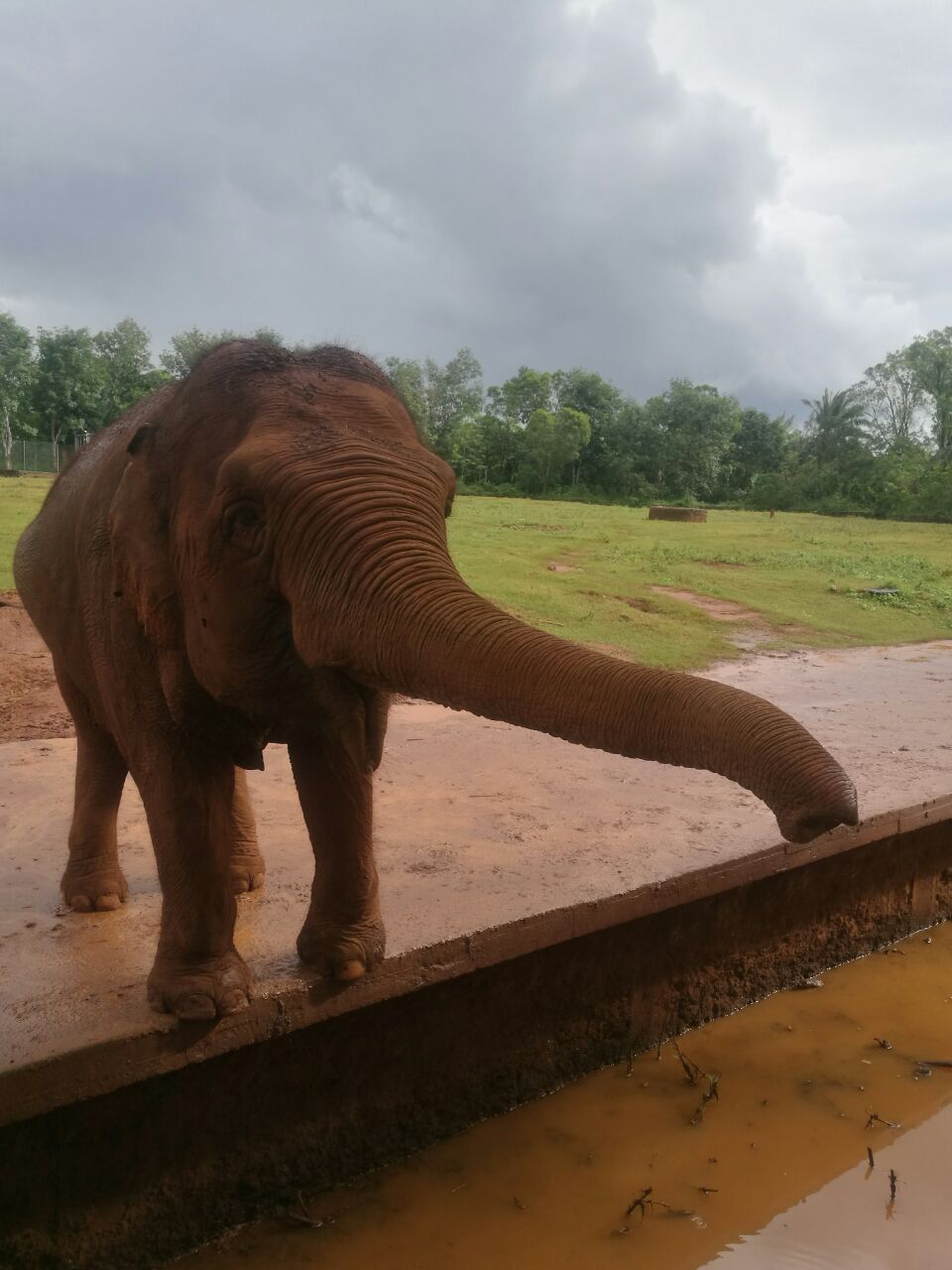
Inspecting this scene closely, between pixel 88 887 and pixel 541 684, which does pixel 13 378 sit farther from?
pixel 541 684

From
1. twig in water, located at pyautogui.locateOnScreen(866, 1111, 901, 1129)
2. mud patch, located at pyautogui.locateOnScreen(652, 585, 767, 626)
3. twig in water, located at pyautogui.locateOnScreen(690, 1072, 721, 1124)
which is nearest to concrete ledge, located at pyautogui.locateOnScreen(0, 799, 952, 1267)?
twig in water, located at pyautogui.locateOnScreen(690, 1072, 721, 1124)

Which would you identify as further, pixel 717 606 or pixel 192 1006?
pixel 717 606

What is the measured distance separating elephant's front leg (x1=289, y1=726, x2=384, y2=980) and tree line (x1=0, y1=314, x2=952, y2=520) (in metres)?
14.9

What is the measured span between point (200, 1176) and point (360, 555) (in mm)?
1980

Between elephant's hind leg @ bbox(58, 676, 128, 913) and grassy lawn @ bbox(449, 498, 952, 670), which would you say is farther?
grassy lawn @ bbox(449, 498, 952, 670)

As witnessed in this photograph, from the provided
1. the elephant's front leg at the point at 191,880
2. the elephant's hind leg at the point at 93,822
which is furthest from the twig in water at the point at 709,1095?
the elephant's hind leg at the point at 93,822

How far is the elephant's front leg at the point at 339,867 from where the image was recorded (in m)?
2.57

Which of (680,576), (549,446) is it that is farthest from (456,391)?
(680,576)

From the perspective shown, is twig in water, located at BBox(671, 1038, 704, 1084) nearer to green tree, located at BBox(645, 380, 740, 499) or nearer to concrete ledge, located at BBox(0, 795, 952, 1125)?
concrete ledge, located at BBox(0, 795, 952, 1125)

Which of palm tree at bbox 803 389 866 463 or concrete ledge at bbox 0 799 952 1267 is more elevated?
palm tree at bbox 803 389 866 463

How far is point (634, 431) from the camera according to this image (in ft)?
129

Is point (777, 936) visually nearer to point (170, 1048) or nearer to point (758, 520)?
point (170, 1048)

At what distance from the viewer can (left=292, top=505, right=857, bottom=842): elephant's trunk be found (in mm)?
1531

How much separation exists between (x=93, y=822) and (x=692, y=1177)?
7.13ft
